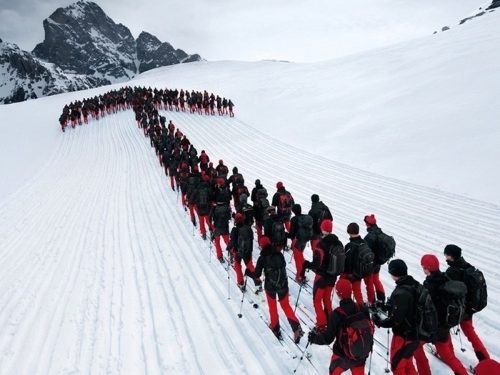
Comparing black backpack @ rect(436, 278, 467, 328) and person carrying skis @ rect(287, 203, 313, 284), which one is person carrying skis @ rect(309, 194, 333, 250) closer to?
person carrying skis @ rect(287, 203, 313, 284)

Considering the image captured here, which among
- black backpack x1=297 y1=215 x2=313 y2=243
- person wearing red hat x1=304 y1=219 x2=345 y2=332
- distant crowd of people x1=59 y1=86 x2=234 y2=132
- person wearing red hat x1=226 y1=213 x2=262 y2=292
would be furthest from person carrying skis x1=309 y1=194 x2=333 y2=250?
distant crowd of people x1=59 y1=86 x2=234 y2=132

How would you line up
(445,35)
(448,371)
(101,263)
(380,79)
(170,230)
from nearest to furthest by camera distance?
(448,371)
(101,263)
(170,230)
(380,79)
(445,35)

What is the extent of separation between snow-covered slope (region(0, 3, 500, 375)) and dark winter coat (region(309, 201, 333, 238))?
1720 mm

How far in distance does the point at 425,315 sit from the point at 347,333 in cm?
109

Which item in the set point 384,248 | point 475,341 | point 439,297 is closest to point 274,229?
point 384,248

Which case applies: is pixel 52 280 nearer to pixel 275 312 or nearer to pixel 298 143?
pixel 275 312

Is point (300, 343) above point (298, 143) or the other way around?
the other way around

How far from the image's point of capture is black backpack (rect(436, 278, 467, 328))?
184 inches

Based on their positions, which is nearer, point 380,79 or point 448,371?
point 448,371

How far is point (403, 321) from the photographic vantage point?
4.70m

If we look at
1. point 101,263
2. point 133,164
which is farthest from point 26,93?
point 101,263

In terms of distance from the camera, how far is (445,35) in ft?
108

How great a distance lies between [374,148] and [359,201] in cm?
567

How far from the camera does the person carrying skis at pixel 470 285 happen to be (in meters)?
5.13
